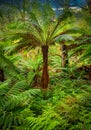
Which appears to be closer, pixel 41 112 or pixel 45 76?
pixel 41 112

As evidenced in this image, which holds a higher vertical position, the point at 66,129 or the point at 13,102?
the point at 13,102

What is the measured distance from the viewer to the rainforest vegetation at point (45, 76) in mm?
3316

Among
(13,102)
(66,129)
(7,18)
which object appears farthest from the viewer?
(7,18)

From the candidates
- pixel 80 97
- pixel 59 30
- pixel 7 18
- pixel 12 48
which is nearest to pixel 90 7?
pixel 59 30

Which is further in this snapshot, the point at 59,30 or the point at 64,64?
the point at 64,64

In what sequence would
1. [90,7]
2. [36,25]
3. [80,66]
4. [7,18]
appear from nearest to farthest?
[36,25], [90,7], [80,66], [7,18]

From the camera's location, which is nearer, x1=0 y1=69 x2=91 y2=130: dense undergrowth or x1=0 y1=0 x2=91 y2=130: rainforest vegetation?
x1=0 y1=69 x2=91 y2=130: dense undergrowth

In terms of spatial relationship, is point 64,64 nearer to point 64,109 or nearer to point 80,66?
point 80,66

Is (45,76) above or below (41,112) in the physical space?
above

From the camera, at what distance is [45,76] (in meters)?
5.27

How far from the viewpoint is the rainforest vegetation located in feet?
10.9

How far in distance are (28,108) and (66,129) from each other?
81cm

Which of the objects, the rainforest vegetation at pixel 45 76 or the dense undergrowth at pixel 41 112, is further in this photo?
the rainforest vegetation at pixel 45 76

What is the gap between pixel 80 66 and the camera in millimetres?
6492
